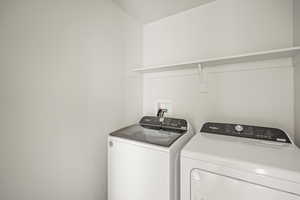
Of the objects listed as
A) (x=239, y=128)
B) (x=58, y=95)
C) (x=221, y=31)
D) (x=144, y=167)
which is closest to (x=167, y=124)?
(x=144, y=167)

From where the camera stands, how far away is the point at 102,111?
147 centimetres

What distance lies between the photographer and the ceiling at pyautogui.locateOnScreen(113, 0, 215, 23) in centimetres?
159

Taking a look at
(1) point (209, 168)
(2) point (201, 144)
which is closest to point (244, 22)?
(2) point (201, 144)

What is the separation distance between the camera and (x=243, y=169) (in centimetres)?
71

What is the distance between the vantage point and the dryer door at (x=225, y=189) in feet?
2.14

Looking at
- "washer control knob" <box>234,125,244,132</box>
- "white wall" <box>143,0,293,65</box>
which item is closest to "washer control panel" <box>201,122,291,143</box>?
"washer control knob" <box>234,125,244,132</box>

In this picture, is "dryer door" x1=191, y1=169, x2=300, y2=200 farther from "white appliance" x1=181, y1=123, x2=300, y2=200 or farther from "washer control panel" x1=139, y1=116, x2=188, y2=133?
"washer control panel" x1=139, y1=116, x2=188, y2=133

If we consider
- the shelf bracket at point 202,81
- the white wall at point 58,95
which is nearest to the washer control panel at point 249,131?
the shelf bracket at point 202,81

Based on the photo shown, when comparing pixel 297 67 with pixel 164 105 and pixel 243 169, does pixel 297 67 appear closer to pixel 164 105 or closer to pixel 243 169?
pixel 243 169

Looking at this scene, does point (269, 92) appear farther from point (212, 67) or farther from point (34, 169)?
point (34, 169)

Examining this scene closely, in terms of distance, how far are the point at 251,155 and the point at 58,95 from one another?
59.0 inches

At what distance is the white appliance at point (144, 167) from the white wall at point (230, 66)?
1.78ft

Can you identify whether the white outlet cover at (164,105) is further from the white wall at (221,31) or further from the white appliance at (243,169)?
the white appliance at (243,169)

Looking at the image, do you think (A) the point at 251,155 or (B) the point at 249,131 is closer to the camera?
(A) the point at 251,155
